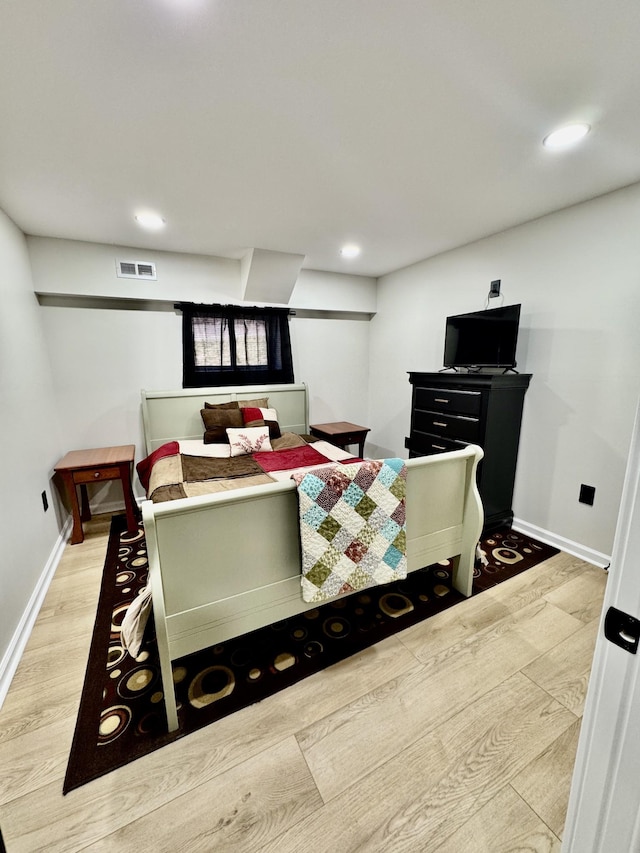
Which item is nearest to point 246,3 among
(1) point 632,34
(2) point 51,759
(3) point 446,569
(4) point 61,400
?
(1) point 632,34

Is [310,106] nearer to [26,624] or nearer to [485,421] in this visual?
[485,421]

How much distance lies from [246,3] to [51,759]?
2.59 meters

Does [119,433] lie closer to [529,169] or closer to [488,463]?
[488,463]

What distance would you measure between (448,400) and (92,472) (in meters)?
2.96

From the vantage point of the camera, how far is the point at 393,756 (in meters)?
1.25

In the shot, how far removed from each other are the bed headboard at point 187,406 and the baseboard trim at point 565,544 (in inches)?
97.2

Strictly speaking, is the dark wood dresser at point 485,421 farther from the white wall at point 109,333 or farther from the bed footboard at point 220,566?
the white wall at point 109,333

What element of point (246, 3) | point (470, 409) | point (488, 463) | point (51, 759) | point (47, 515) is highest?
point (246, 3)

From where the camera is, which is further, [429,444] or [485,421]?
[429,444]

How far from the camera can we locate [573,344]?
2.42 metres

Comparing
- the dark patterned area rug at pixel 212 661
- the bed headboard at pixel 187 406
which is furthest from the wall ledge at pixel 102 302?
the dark patterned area rug at pixel 212 661

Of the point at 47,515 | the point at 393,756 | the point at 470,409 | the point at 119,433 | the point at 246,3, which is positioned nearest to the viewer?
the point at 246,3

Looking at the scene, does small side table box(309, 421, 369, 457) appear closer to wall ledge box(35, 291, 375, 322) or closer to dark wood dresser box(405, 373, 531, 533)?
dark wood dresser box(405, 373, 531, 533)

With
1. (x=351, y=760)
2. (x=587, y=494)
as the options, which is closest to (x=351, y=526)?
(x=351, y=760)
